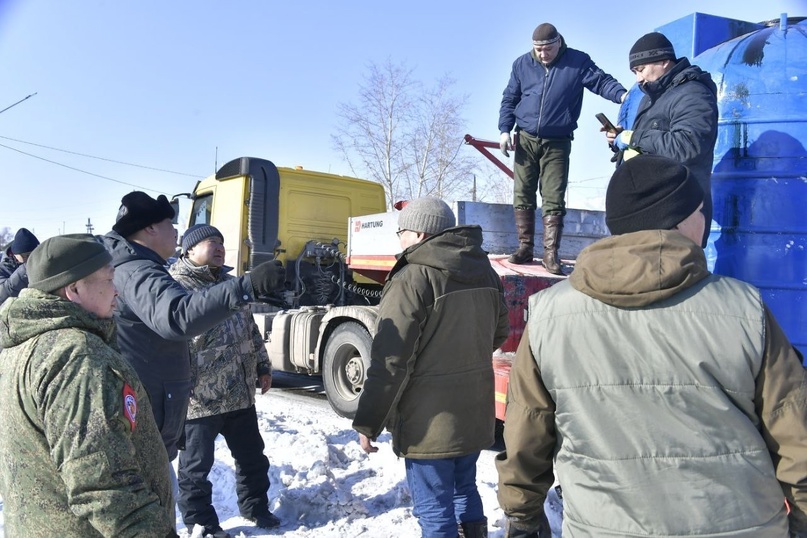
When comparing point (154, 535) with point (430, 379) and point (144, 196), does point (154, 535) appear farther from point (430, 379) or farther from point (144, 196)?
point (144, 196)

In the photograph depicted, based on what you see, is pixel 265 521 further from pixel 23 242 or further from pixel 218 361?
pixel 23 242

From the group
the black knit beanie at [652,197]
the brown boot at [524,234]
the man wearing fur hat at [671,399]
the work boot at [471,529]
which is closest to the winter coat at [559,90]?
the brown boot at [524,234]

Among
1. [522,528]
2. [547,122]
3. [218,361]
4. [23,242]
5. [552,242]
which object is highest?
[547,122]

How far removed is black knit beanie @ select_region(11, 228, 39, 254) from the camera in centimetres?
733

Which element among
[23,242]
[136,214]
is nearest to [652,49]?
[136,214]

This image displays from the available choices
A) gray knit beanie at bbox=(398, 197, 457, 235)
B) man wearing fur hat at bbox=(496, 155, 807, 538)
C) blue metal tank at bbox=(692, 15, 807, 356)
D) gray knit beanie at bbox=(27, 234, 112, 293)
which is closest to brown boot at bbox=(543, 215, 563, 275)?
blue metal tank at bbox=(692, 15, 807, 356)

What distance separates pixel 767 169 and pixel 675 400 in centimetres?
317

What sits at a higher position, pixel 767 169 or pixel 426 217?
pixel 767 169

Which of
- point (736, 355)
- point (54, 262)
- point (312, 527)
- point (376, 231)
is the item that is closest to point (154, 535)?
point (54, 262)

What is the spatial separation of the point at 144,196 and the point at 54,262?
126 centimetres

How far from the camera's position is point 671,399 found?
1516 millimetres

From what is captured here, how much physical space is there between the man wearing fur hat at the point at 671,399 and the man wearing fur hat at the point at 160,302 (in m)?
1.36

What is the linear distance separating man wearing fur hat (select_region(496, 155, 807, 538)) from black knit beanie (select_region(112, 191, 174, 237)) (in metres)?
2.17

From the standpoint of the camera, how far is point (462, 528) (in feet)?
9.98
